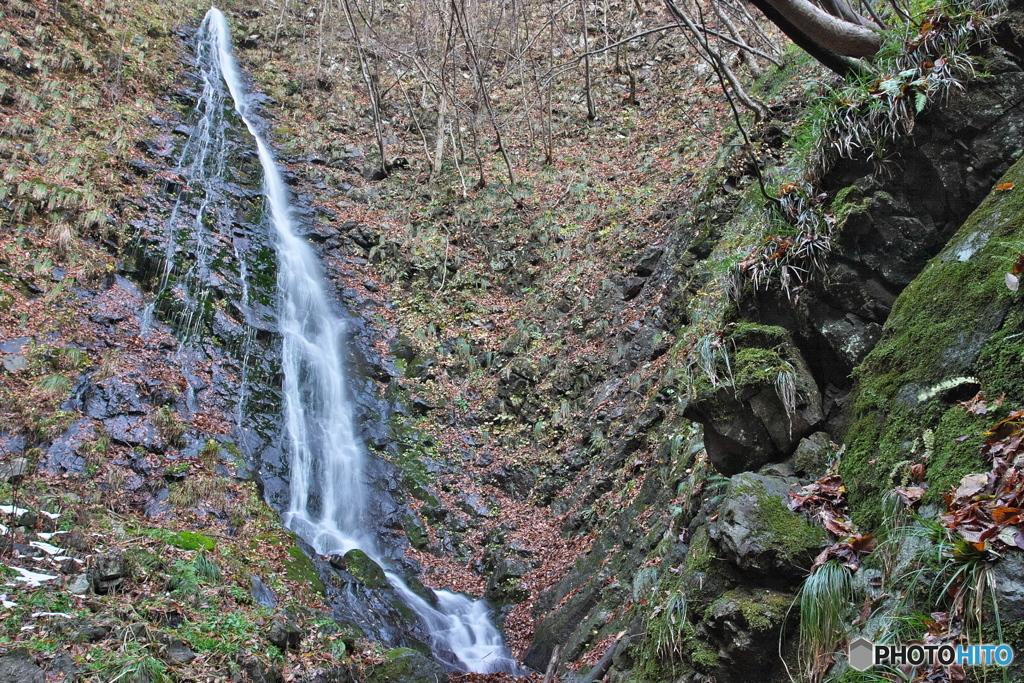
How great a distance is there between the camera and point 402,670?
6.56 metres

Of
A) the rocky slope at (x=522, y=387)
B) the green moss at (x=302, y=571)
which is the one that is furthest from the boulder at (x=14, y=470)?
the green moss at (x=302, y=571)

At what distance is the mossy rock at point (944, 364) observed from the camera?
9.49 ft

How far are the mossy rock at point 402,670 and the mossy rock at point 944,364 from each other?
503cm

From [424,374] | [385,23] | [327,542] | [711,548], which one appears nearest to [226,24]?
[385,23]

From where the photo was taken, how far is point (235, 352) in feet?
38.5

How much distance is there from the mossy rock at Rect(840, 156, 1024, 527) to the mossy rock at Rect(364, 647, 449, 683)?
5.03 metres

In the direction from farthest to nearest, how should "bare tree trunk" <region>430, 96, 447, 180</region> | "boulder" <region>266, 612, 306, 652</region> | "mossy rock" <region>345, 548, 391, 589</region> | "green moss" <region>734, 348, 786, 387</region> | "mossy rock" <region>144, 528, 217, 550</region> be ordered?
1. "bare tree trunk" <region>430, 96, 447, 180</region>
2. "mossy rock" <region>345, 548, 391, 589</region>
3. "mossy rock" <region>144, 528, 217, 550</region>
4. "boulder" <region>266, 612, 306, 652</region>
5. "green moss" <region>734, 348, 786, 387</region>

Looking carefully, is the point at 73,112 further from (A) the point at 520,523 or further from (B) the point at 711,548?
(B) the point at 711,548

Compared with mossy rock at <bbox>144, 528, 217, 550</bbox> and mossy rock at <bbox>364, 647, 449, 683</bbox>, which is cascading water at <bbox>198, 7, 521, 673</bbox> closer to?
mossy rock at <bbox>364, 647, 449, 683</bbox>

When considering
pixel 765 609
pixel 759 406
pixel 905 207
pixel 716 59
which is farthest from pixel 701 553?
pixel 716 59

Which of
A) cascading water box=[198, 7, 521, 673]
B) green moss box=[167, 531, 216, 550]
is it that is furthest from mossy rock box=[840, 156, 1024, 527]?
green moss box=[167, 531, 216, 550]

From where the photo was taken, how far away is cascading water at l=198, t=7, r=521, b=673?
8602 mm

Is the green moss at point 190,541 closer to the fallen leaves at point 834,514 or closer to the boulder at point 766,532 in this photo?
the boulder at point 766,532

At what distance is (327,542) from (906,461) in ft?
27.9
